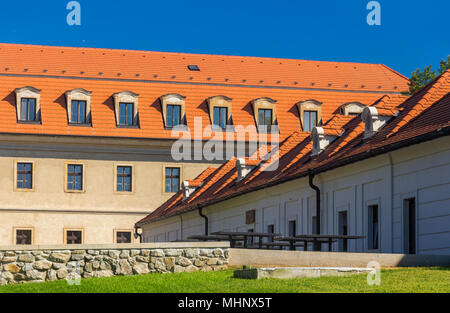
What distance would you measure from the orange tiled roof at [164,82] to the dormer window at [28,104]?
0.35 meters

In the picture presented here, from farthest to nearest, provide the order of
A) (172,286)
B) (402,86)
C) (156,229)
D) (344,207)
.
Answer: (402,86) < (156,229) < (344,207) < (172,286)

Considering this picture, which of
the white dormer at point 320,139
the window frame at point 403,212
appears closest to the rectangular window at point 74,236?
the white dormer at point 320,139

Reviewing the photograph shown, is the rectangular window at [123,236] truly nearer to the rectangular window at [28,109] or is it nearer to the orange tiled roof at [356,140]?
the rectangular window at [28,109]

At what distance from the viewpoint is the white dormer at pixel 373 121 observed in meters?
28.8

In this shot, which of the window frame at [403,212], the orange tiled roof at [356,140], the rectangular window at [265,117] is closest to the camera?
the window frame at [403,212]

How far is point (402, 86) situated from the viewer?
61.5 m

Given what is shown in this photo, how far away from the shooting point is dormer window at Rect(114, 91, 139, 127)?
56500mm

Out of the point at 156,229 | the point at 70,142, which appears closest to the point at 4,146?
the point at 70,142

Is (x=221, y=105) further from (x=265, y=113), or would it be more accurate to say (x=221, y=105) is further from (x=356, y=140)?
(x=356, y=140)

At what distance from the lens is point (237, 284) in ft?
57.5

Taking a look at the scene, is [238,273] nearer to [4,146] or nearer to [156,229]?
[156,229]

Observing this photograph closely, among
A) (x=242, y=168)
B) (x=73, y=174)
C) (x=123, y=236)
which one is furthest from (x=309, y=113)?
(x=242, y=168)

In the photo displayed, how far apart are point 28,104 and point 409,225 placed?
34031 millimetres
